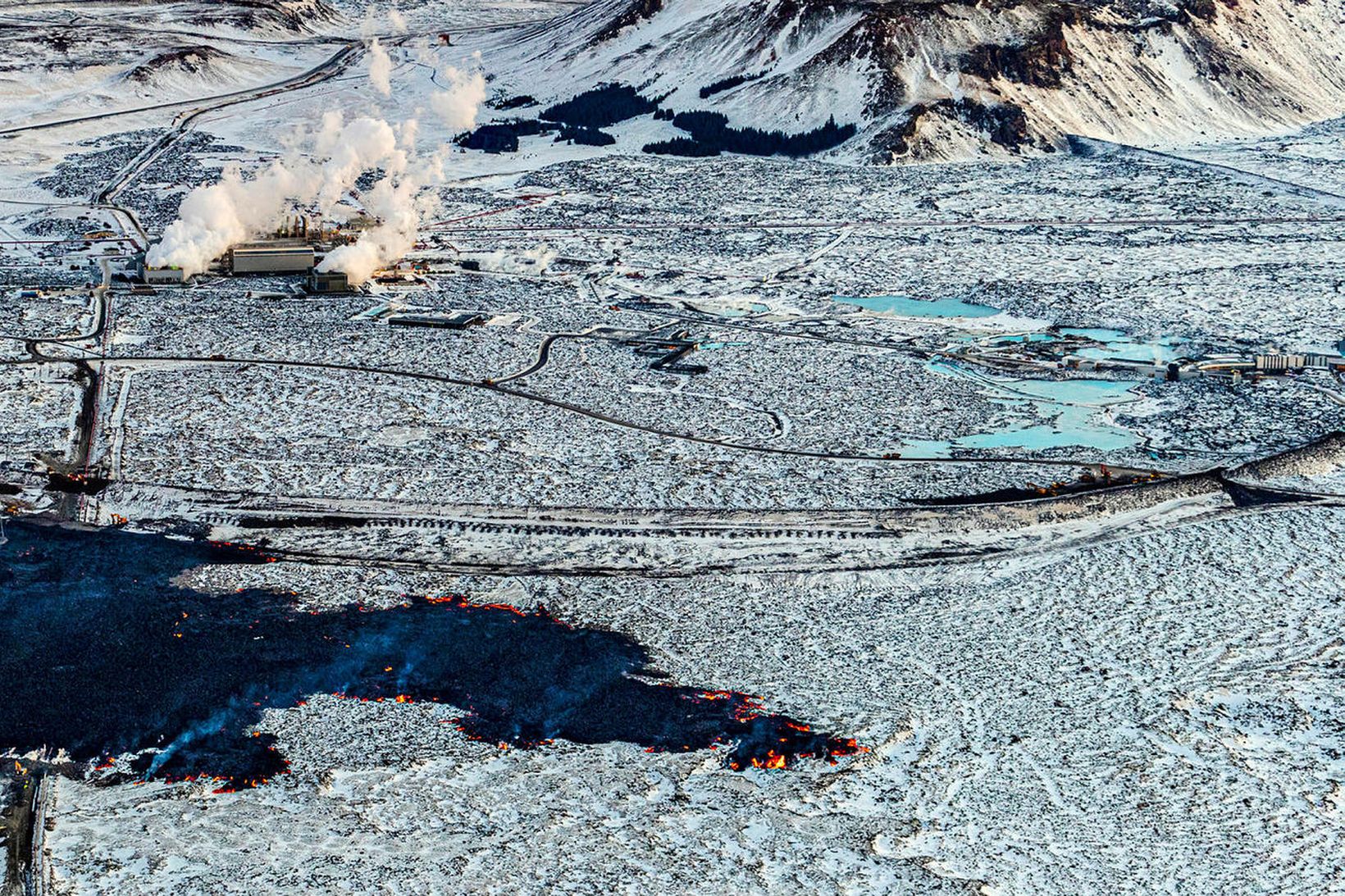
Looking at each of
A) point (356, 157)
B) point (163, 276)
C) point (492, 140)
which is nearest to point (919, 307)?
point (163, 276)

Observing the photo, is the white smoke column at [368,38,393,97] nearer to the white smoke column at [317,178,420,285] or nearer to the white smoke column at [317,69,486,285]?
Result: the white smoke column at [317,69,486,285]

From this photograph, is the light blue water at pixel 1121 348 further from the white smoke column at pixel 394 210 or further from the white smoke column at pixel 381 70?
the white smoke column at pixel 381 70

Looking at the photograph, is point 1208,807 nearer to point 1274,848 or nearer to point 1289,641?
point 1274,848

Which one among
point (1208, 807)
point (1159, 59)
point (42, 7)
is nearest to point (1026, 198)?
point (1159, 59)

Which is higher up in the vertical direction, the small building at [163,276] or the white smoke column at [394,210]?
the white smoke column at [394,210]

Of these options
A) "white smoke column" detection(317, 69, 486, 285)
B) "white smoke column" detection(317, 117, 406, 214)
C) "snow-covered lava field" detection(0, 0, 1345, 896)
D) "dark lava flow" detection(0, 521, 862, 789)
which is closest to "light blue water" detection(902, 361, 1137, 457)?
"snow-covered lava field" detection(0, 0, 1345, 896)

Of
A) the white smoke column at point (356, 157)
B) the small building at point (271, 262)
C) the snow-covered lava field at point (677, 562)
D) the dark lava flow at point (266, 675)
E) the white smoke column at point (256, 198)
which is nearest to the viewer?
the snow-covered lava field at point (677, 562)

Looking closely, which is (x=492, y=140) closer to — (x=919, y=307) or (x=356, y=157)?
(x=356, y=157)

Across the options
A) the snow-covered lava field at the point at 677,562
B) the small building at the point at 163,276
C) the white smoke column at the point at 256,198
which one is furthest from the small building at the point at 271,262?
the small building at the point at 163,276
